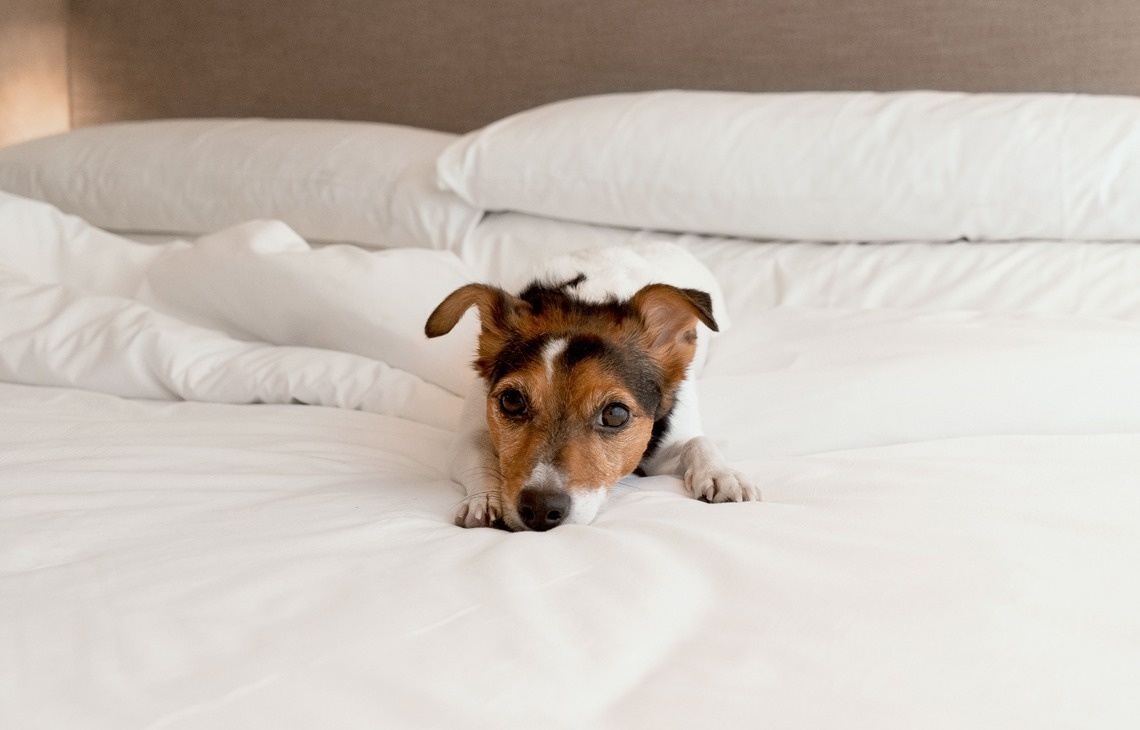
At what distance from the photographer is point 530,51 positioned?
432 centimetres

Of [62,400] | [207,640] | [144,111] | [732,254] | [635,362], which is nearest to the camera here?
[207,640]

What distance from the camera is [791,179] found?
3289mm

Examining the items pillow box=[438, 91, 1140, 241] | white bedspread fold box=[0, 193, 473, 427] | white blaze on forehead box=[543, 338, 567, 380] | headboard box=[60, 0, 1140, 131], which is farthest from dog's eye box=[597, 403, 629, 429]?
headboard box=[60, 0, 1140, 131]

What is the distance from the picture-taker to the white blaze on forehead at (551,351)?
2021 millimetres

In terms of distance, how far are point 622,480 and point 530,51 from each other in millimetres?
2586

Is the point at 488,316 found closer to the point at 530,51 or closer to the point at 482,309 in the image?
the point at 482,309

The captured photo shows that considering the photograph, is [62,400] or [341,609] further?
[62,400]

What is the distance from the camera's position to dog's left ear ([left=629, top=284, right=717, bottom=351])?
2096mm

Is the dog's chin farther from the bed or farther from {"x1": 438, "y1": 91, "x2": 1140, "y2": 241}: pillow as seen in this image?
{"x1": 438, "y1": 91, "x2": 1140, "y2": 241}: pillow

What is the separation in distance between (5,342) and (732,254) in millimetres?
2163

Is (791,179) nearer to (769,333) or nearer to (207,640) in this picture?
(769,333)

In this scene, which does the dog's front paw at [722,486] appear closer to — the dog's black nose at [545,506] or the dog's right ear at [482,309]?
the dog's black nose at [545,506]

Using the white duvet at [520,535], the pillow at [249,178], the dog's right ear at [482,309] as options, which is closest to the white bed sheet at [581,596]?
the white duvet at [520,535]

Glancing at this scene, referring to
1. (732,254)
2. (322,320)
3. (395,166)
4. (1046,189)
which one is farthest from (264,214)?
(1046,189)
